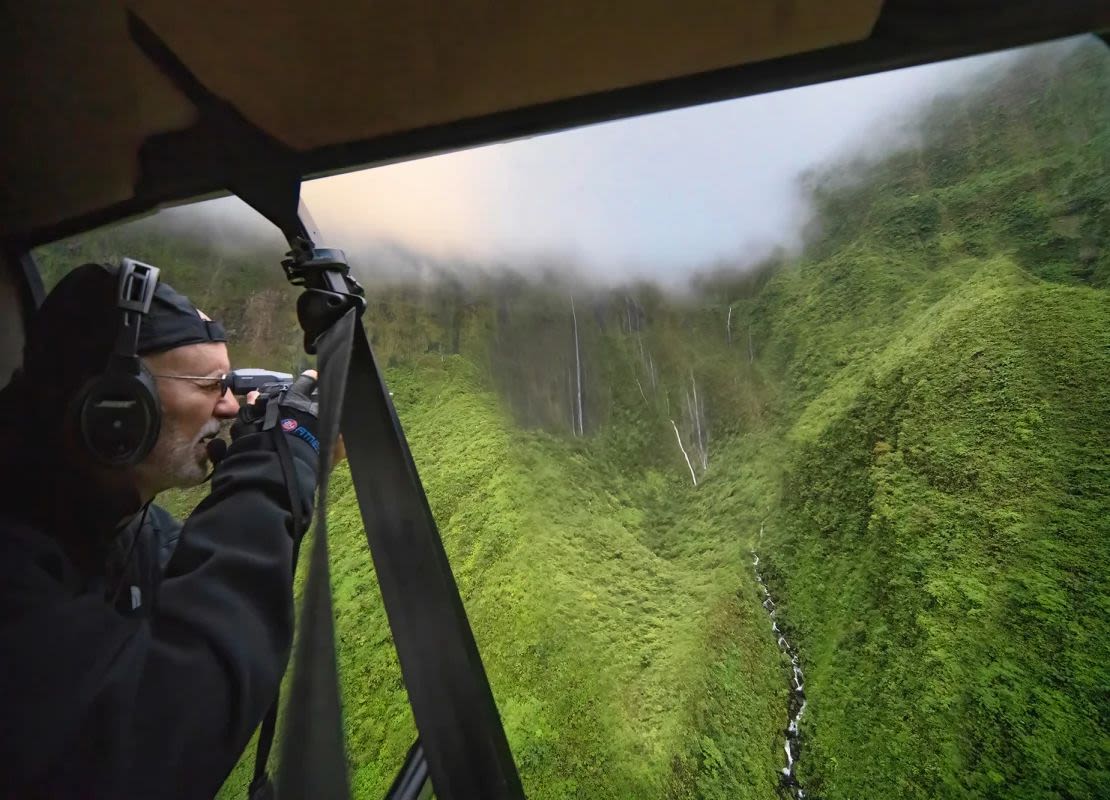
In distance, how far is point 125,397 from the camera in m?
0.87

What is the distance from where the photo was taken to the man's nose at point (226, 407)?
1081 mm

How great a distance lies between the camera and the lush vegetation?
126 centimetres

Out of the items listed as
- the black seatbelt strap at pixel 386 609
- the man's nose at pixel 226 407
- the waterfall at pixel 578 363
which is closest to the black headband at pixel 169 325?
the man's nose at pixel 226 407

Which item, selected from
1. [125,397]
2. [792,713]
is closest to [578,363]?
[792,713]

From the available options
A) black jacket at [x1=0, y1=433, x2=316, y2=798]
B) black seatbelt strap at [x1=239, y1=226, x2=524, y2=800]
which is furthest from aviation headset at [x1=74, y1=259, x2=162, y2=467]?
black seatbelt strap at [x1=239, y1=226, x2=524, y2=800]

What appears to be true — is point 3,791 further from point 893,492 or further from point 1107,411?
point 1107,411

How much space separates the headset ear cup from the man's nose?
0.57ft

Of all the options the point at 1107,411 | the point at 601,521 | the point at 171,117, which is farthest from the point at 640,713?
the point at 171,117

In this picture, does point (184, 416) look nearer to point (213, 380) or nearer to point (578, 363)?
point (213, 380)

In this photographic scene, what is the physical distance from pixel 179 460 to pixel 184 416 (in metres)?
0.08

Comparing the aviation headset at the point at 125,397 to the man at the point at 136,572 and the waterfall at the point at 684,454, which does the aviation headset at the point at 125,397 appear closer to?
the man at the point at 136,572

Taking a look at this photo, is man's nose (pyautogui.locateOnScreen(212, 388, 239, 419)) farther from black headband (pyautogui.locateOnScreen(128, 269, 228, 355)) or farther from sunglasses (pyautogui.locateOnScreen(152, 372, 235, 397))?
black headband (pyautogui.locateOnScreen(128, 269, 228, 355))

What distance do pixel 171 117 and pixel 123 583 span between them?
2.82 feet

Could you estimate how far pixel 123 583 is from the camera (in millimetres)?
1018
